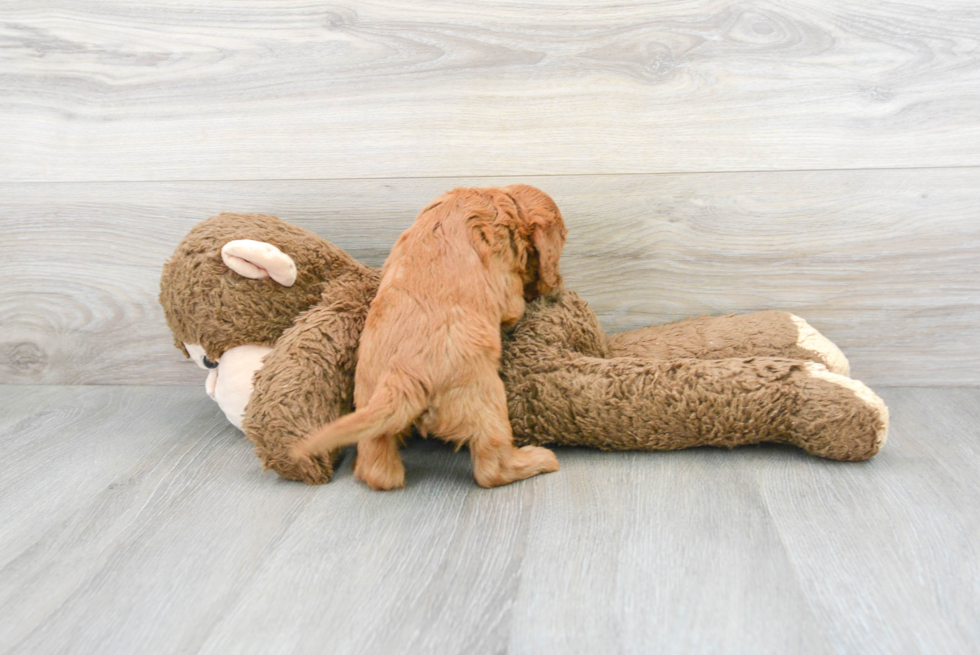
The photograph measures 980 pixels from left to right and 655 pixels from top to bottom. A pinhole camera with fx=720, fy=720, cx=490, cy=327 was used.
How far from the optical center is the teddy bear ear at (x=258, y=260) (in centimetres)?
102

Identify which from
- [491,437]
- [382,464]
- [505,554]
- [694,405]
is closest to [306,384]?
[382,464]

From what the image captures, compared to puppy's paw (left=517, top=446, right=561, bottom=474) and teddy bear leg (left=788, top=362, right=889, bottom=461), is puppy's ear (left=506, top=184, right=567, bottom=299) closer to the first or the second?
puppy's paw (left=517, top=446, right=561, bottom=474)

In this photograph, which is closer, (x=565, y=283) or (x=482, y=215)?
(x=482, y=215)

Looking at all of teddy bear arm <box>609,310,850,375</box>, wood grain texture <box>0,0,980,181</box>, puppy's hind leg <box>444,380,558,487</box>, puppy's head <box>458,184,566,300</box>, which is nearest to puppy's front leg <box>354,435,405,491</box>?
puppy's hind leg <box>444,380,558,487</box>

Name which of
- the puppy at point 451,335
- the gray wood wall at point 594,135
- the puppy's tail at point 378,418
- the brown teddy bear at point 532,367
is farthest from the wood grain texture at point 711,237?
the puppy's tail at point 378,418

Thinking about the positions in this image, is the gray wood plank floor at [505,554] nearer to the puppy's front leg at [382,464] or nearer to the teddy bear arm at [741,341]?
the puppy's front leg at [382,464]

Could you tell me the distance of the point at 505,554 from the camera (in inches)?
32.1

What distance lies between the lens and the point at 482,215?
990mm

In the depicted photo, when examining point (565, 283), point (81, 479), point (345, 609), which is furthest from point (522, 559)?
point (81, 479)

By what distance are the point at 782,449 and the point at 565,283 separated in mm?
438

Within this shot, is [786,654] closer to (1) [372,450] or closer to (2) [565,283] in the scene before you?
(1) [372,450]

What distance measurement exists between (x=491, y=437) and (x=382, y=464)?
15 centimetres

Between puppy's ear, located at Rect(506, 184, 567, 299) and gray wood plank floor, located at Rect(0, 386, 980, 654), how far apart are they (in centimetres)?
27

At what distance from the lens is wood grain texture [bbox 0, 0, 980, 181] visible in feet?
3.78
